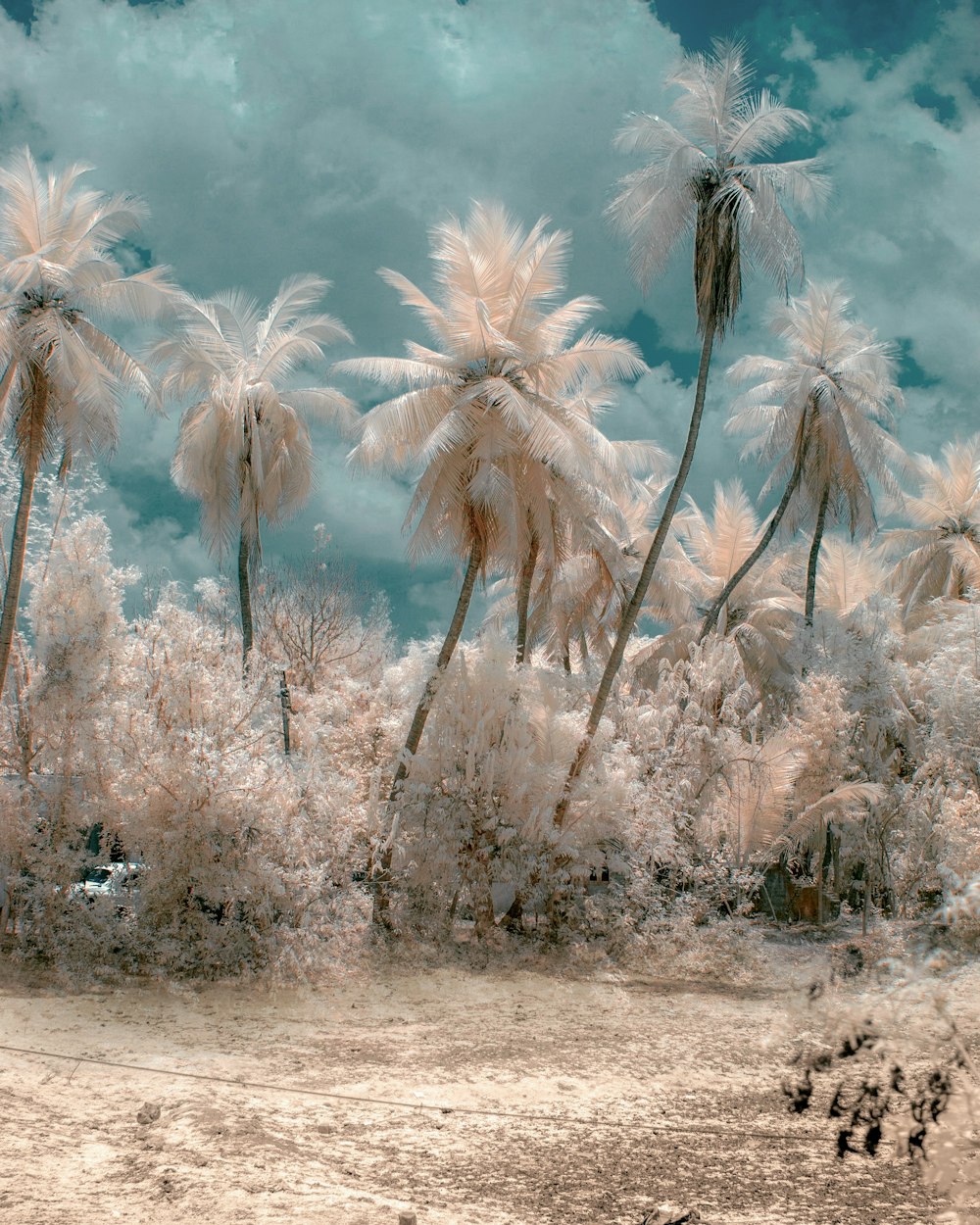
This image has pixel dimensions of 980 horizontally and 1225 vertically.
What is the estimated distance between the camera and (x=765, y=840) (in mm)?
18906

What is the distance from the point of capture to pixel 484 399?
57.6ft

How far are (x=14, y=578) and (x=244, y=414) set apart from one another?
7187 millimetres

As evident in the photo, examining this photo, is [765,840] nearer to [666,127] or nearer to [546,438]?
[546,438]

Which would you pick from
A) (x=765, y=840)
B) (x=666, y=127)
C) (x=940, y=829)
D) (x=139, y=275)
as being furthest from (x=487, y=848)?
(x=666, y=127)

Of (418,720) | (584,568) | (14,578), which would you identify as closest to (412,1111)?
(418,720)

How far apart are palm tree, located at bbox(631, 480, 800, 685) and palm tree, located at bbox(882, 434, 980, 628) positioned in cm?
397

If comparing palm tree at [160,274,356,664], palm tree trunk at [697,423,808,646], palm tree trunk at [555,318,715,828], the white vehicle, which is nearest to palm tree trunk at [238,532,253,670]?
palm tree at [160,274,356,664]

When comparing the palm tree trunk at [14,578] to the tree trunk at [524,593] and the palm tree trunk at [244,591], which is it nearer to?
the palm tree trunk at [244,591]

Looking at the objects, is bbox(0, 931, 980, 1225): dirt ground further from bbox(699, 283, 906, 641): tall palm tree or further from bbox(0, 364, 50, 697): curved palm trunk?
bbox(699, 283, 906, 641): tall palm tree

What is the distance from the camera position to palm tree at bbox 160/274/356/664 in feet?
68.4

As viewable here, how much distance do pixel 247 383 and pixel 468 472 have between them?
6.31 meters

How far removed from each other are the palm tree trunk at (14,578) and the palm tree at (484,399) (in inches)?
217

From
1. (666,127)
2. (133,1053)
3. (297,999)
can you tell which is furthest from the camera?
(666,127)

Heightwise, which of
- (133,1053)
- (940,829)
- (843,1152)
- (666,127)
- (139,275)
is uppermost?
(666,127)
